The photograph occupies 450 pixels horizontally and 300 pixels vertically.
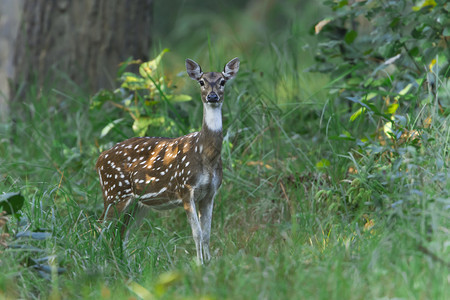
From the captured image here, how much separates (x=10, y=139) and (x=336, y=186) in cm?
388

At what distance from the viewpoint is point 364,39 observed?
6645mm

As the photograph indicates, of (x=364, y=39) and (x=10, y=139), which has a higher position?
(x=364, y=39)

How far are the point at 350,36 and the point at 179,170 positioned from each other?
7.18 ft

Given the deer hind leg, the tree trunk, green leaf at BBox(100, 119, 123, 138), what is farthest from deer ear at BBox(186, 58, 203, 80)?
the tree trunk

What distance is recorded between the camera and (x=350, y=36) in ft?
21.5

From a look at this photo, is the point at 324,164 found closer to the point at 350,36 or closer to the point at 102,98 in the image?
the point at 350,36

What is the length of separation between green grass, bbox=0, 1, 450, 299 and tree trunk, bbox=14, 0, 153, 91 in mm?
337

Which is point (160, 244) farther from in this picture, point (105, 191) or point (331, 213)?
point (331, 213)

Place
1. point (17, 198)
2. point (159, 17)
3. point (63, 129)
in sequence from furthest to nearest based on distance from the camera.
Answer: point (159, 17), point (63, 129), point (17, 198)

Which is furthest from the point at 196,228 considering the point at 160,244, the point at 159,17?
the point at 159,17

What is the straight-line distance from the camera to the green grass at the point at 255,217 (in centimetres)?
374

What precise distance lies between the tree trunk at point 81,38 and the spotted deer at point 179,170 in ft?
9.22

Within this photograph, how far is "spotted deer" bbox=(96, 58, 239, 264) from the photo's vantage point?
5.28 m

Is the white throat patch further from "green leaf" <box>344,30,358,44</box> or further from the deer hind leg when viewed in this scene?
"green leaf" <box>344,30,358,44</box>
